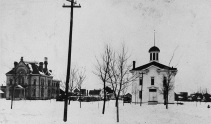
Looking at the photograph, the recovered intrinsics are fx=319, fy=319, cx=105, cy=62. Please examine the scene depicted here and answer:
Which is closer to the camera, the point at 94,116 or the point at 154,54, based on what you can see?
the point at 94,116

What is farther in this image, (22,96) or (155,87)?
(22,96)

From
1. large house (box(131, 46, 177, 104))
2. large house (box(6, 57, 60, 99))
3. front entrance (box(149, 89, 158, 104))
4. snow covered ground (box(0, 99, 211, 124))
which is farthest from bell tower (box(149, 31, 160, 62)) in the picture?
snow covered ground (box(0, 99, 211, 124))

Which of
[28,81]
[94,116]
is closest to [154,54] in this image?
[28,81]

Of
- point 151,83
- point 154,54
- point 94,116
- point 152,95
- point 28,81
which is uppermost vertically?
point 154,54

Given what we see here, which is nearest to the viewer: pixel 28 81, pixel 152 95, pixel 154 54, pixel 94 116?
pixel 94 116

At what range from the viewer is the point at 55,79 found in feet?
278

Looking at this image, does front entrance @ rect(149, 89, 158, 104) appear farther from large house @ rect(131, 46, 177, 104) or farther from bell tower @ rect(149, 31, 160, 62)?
bell tower @ rect(149, 31, 160, 62)

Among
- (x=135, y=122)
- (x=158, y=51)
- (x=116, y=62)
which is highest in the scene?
(x=158, y=51)

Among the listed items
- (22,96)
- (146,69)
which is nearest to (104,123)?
(146,69)

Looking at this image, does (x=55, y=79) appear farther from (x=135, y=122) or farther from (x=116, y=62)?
(x=135, y=122)

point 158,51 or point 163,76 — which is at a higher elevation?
point 158,51

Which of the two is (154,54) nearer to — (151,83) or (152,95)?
(151,83)

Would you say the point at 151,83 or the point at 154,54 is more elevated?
the point at 154,54

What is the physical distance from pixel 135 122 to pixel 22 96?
5260cm
